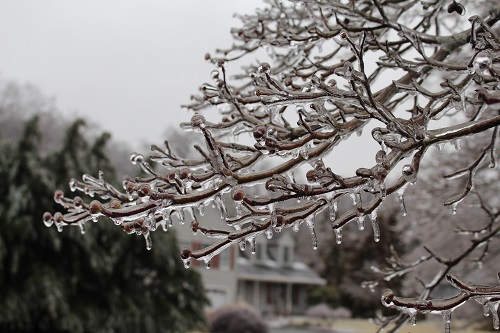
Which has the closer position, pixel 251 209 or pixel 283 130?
pixel 251 209

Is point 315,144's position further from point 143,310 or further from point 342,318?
point 342,318

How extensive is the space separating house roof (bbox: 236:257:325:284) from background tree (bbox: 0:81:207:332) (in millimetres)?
19467

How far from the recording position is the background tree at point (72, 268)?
40.4 feet

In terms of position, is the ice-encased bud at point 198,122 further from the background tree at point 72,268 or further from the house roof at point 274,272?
the house roof at point 274,272

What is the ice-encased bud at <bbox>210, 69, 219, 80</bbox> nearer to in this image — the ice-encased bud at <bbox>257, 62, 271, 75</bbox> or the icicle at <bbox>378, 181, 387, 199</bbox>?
the ice-encased bud at <bbox>257, 62, 271, 75</bbox>

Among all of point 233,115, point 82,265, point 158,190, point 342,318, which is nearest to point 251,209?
point 158,190

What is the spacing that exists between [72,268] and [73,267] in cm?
6

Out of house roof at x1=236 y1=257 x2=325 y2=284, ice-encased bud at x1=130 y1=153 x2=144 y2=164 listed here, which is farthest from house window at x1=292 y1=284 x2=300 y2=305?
ice-encased bud at x1=130 y1=153 x2=144 y2=164

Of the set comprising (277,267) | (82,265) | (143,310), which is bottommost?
(143,310)

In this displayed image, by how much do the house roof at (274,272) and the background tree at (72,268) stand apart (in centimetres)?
1947

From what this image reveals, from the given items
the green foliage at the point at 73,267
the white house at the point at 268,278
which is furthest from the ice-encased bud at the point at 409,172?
the white house at the point at 268,278

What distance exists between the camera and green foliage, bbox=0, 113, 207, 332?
12.3 metres

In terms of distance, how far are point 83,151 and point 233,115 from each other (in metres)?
12.1

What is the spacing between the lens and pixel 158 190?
6.90 ft
